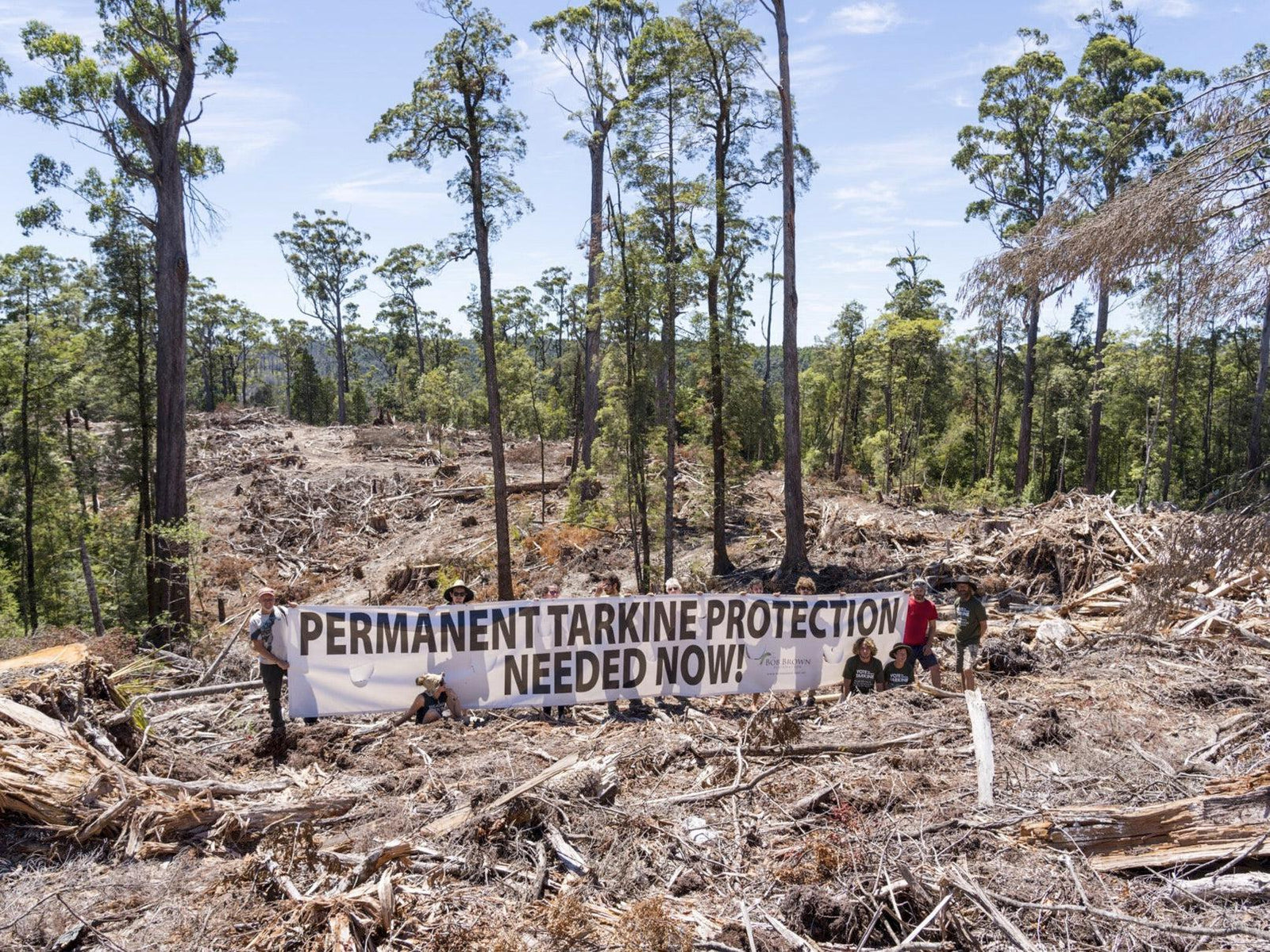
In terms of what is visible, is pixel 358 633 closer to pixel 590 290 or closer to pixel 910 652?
Answer: pixel 910 652

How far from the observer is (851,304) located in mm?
41844

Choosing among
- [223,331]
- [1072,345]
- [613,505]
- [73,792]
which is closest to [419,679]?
[73,792]

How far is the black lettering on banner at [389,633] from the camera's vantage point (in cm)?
861

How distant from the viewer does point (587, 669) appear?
9102 mm

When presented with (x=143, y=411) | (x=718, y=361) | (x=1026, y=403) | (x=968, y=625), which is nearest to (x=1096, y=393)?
(x=1026, y=403)

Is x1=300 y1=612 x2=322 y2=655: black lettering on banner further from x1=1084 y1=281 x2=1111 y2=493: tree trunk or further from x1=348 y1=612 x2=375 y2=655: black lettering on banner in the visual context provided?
x1=1084 y1=281 x2=1111 y2=493: tree trunk

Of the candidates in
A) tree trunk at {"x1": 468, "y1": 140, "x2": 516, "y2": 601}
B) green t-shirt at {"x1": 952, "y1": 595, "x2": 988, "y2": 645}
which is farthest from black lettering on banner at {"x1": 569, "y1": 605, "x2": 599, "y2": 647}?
tree trunk at {"x1": 468, "y1": 140, "x2": 516, "y2": 601}

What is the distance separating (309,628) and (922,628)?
7.23 meters

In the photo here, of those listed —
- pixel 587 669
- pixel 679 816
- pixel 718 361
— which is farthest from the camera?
pixel 718 361

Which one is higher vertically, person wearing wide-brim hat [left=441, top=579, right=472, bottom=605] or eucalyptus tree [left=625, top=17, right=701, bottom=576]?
eucalyptus tree [left=625, top=17, right=701, bottom=576]

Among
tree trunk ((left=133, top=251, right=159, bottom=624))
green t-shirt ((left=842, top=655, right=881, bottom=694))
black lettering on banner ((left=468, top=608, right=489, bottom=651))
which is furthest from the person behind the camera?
tree trunk ((left=133, top=251, right=159, bottom=624))

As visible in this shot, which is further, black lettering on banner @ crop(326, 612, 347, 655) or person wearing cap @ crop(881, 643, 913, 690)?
person wearing cap @ crop(881, 643, 913, 690)

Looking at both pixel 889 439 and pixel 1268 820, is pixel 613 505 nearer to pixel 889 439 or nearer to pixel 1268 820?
pixel 1268 820

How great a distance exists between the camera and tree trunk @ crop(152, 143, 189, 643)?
1667 centimetres
